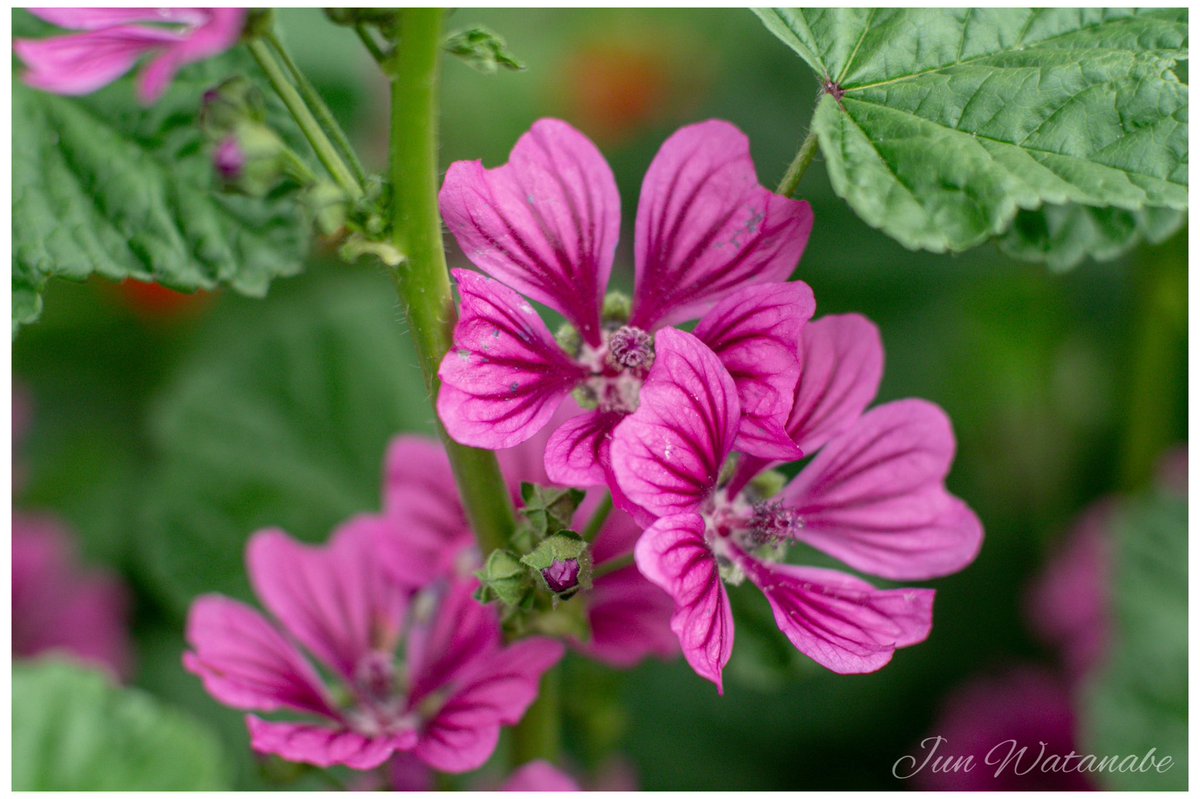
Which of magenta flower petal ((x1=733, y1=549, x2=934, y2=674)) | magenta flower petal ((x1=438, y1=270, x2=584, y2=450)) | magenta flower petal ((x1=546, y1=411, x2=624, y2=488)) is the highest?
magenta flower petal ((x1=438, y1=270, x2=584, y2=450))

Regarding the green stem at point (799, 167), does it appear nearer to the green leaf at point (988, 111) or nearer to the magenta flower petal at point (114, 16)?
the green leaf at point (988, 111)

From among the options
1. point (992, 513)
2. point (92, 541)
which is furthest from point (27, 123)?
point (992, 513)

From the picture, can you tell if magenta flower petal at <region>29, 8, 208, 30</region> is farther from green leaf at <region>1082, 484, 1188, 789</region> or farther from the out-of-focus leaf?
green leaf at <region>1082, 484, 1188, 789</region>

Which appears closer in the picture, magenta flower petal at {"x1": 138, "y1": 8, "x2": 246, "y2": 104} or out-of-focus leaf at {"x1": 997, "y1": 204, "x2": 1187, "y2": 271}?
magenta flower petal at {"x1": 138, "y1": 8, "x2": 246, "y2": 104}

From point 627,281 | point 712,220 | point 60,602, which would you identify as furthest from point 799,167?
point 60,602

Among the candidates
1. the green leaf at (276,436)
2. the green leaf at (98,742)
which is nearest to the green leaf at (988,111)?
the green leaf at (276,436)

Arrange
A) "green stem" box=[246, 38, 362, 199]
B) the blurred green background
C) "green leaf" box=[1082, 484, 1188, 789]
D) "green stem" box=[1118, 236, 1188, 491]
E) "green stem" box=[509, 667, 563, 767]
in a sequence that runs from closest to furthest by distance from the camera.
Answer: "green stem" box=[246, 38, 362, 199], "green stem" box=[509, 667, 563, 767], "green leaf" box=[1082, 484, 1188, 789], the blurred green background, "green stem" box=[1118, 236, 1188, 491]

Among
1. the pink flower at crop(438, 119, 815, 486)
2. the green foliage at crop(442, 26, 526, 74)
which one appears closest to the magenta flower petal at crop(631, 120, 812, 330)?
the pink flower at crop(438, 119, 815, 486)

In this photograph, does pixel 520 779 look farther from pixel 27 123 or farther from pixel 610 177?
pixel 27 123
